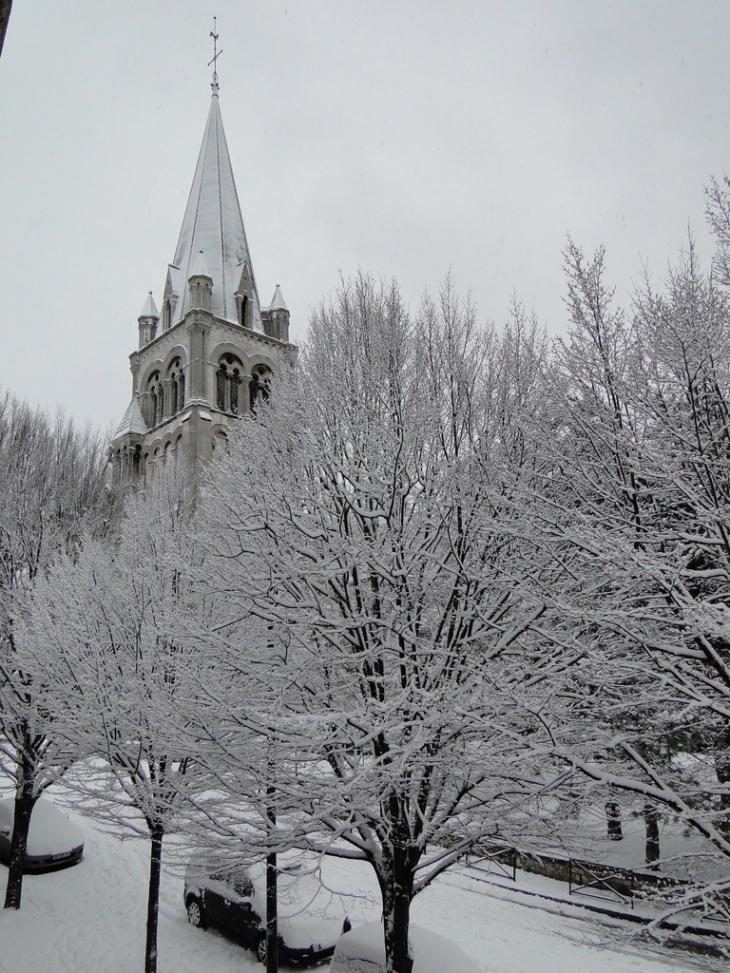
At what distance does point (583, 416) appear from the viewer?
21.7 ft

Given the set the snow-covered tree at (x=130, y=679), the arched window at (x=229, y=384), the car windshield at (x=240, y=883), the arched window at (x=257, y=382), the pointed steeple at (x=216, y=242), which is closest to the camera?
the snow-covered tree at (x=130, y=679)

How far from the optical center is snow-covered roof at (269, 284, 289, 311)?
41.8m

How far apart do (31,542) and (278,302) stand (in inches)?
1172

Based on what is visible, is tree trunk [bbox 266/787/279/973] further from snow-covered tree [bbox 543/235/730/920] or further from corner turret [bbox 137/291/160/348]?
corner turret [bbox 137/291/160/348]

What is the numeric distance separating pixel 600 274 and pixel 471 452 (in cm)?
236

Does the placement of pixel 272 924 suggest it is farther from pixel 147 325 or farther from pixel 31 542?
pixel 147 325

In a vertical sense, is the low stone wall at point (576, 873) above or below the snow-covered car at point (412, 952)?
below

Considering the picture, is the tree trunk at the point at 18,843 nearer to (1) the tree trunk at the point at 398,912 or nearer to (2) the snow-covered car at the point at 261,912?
(2) the snow-covered car at the point at 261,912

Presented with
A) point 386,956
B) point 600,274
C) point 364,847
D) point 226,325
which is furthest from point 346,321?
point 226,325

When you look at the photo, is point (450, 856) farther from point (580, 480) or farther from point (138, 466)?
point (138, 466)

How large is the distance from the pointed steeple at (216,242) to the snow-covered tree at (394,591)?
32199 millimetres

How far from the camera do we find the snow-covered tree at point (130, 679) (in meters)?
7.84

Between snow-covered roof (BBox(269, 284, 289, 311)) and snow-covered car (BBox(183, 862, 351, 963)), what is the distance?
34946mm

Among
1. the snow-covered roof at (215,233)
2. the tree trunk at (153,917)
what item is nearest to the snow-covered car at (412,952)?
the tree trunk at (153,917)
